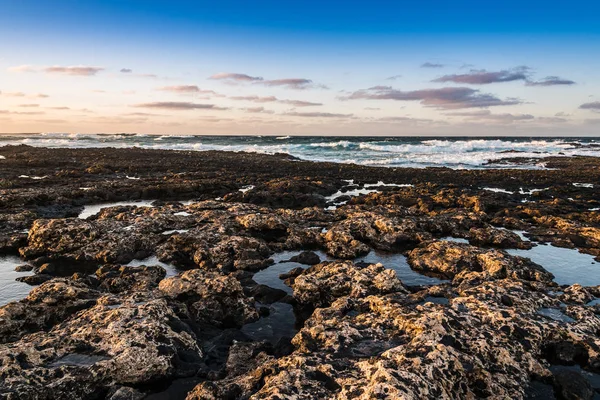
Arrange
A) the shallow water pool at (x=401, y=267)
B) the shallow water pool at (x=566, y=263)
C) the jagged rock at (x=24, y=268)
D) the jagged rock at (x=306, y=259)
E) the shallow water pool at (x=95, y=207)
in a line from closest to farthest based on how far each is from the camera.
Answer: the shallow water pool at (x=401, y=267), the shallow water pool at (x=566, y=263), the jagged rock at (x=24, y=268), the jagged rock at (x=306, y=259), the shallow water pool at (x=95, y=207)

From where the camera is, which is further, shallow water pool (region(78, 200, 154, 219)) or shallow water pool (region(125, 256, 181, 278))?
shallow water pool (region(78, 200, 154, 219))

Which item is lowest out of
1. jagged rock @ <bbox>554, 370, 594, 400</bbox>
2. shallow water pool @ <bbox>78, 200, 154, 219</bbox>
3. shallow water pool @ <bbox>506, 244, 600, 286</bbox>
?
shallow water pool @ <bbox>506, 244, 600, 286</bbox>

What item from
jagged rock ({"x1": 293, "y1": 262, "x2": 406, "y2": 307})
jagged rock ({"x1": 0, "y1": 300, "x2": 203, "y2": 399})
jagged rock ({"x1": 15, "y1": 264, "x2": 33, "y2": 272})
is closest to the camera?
jagged rock ({"x1": 0, "y1": 300, "x2": 203, "y2": 399})

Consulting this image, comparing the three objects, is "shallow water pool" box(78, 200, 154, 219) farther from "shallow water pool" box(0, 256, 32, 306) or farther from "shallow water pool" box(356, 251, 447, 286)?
"shallow water pool" box(356, 251, 447, 286)

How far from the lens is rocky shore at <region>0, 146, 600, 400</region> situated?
7.32 metres

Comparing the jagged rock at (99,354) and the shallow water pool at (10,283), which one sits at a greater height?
the jagged rock at (99,354)

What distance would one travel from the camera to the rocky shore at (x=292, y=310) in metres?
7.32

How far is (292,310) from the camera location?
38.8ft

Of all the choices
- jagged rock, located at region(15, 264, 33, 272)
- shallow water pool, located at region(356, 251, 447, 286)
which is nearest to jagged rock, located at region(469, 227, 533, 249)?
shallow water pool, located at region(356, 251, 447, 286)

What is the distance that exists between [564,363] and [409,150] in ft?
338

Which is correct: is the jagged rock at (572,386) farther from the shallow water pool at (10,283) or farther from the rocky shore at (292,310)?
the shallow water pool at (10,283)

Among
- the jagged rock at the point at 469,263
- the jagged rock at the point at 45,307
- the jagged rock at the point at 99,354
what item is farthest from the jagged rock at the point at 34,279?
the jagged rock at the point at 469,263

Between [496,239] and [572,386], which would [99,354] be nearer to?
[572,386]

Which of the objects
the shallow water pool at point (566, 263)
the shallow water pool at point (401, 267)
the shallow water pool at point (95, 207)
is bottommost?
the shallow water pool at point (401, 267)
